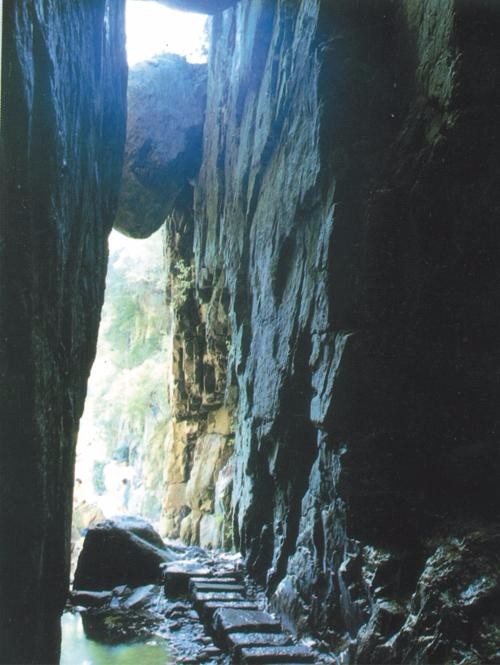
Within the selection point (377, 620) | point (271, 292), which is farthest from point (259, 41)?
point (377, 620)

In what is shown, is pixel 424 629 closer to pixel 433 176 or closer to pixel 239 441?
pixel 433 176

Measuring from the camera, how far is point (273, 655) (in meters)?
4.59

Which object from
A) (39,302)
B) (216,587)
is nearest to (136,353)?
(216,587)

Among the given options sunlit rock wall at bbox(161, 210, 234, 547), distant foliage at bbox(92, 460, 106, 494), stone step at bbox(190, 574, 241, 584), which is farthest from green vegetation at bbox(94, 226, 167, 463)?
stone step at bbox(190, 574, 241, 584)

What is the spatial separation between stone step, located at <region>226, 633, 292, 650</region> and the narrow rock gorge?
0.20m

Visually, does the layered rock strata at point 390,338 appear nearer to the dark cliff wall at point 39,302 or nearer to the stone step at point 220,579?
the stone step at point 220,579

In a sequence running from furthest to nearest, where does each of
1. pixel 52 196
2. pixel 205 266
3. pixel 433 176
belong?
pixel 205 266
pixel 433 176
pixel 52 196

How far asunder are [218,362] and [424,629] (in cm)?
944

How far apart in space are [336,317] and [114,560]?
16.1 ft

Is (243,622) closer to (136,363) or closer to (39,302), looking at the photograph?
(39,302)

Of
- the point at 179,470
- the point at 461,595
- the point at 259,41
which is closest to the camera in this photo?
the point at 461,595

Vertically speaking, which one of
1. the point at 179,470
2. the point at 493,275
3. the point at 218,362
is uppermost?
the point at 493,275

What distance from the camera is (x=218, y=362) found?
12836 millimetres

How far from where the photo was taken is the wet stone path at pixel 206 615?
4.85 meters
